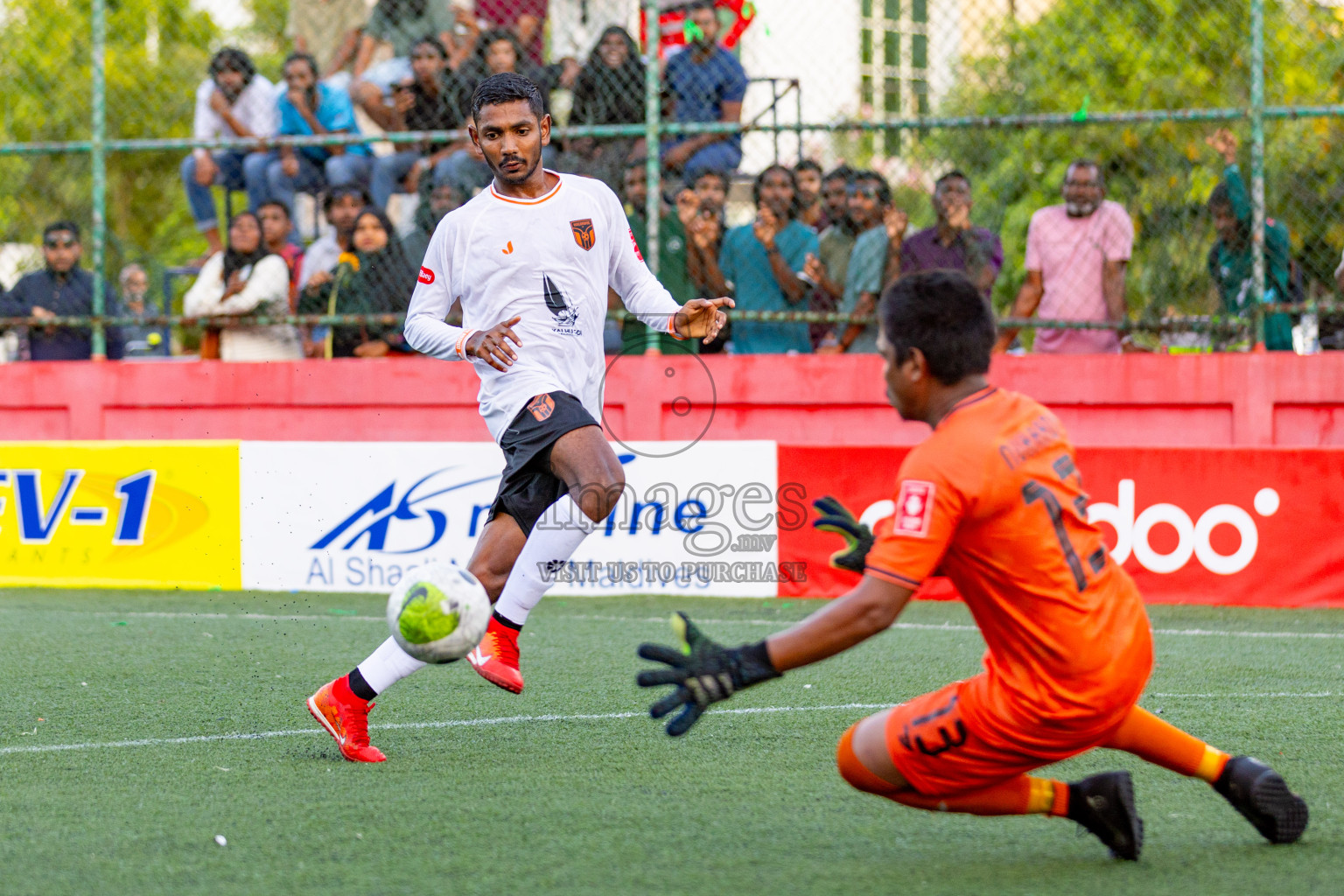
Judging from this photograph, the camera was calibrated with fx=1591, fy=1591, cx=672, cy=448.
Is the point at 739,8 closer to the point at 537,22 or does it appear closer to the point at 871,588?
the point at 537,22

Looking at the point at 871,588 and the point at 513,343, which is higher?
the point at 513,343

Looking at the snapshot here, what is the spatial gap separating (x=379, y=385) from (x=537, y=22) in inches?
116

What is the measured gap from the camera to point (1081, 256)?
1023 cm

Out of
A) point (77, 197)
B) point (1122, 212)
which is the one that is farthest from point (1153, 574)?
point (77, 197)

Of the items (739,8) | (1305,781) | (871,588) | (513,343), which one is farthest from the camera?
(739,8)

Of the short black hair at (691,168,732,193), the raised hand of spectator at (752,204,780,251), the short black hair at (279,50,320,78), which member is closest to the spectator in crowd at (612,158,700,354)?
the short black hair at (691,168,732,193)

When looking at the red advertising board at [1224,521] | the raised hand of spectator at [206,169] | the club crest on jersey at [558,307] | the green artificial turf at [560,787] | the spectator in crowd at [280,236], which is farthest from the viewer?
the raised hand of spectator at [206,169]

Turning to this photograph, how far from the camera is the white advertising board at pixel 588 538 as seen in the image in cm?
993

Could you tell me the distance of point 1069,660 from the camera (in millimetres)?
3574

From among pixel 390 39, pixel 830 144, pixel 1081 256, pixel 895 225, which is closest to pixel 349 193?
pixel 390 39

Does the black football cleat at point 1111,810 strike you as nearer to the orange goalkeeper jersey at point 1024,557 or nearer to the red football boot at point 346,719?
the orange goalkeeper jersey at point 1024,557

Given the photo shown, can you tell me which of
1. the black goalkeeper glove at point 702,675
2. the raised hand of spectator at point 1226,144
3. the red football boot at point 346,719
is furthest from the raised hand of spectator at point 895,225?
the black goalkeeper glove at point 702,675

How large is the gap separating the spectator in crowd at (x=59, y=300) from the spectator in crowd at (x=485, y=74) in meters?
2.90

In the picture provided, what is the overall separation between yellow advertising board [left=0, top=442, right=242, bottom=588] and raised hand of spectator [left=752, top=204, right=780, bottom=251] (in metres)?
3.74
